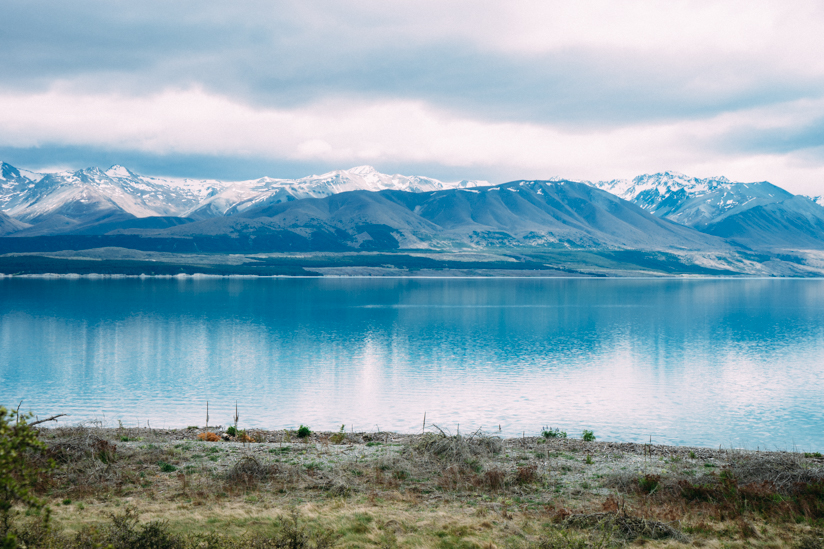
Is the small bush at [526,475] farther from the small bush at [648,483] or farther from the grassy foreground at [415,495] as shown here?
the small bush at [648,483]

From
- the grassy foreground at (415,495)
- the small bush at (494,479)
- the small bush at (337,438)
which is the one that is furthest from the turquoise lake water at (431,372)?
the small bush at (494,479)

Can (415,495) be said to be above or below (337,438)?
above

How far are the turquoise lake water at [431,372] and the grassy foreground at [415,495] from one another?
12.5 metres

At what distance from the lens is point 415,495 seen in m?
20.9

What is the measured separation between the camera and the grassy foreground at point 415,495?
629 inches

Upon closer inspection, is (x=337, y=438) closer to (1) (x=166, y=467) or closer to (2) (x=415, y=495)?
(1) (x=166, y=467)

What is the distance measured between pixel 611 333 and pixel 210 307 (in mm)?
79360

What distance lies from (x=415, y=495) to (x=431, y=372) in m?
38.2

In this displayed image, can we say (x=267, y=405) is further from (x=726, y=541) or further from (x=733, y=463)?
(x=726, y=541)

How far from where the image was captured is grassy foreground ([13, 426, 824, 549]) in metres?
16.0

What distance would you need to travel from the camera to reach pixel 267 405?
44.7 m

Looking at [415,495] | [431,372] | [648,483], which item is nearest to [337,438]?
[415,495]

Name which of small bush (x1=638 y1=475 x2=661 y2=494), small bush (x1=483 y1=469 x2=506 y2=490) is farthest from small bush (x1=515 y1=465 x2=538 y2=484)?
small bush (x1=638 y1=475 x2=661 y2=494)

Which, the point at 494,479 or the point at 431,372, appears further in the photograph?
the point at 431,372
